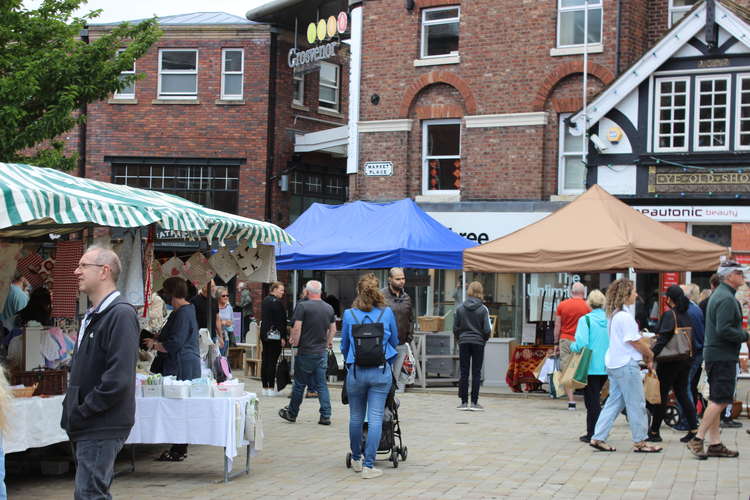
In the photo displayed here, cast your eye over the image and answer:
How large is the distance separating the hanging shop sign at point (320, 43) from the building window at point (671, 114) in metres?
8.80

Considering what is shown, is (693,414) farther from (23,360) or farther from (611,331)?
(23,360)

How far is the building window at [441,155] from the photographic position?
25.0 metres

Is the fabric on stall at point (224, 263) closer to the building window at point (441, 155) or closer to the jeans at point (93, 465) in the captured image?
the jeans at point (93, 465)

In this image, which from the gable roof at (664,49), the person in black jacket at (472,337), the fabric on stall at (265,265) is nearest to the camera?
the fabric on stall at (265,265)

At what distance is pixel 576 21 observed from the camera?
2356 cm

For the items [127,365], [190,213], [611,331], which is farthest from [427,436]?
[127,365]

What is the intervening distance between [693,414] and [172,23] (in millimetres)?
22763

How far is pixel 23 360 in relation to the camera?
1022 cm

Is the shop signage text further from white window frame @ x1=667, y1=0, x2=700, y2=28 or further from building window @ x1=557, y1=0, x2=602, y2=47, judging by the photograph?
white window frame @ x1=667, y1=0, x2=700, y2=28

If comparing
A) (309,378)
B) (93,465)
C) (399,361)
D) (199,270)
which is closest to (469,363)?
(399,361)

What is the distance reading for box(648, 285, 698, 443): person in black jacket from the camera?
39.8ft

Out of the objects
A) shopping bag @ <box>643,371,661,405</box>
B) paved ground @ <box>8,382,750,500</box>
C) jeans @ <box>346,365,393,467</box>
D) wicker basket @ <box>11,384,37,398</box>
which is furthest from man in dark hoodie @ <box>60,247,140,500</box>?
shopping bag @ <box>643,371,661,405</box>

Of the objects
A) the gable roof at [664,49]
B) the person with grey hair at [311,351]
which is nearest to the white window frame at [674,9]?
the gable roof at [664,49]

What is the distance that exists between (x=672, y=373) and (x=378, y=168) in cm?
1420
